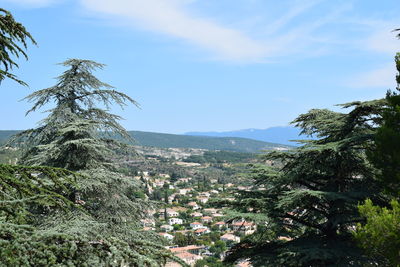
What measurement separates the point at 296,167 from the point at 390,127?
8.36 feet

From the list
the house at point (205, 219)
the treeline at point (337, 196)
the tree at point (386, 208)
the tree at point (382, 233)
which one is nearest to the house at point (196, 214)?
the house at point (205, 219)

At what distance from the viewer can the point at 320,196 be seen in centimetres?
721

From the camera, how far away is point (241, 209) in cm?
867

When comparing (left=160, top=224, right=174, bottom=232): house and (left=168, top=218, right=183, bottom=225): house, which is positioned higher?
(left=160, top=224, right=174, bottom=232): house

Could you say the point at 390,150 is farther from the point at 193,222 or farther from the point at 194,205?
the point at 194,205

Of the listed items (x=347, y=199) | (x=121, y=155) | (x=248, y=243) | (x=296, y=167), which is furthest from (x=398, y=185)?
(x=121, y=155)

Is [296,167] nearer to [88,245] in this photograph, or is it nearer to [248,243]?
[248,243]

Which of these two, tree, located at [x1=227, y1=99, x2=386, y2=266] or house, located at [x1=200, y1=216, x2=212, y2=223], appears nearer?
tree, located at [x1=227, y1=99, x2=386, y2=266]

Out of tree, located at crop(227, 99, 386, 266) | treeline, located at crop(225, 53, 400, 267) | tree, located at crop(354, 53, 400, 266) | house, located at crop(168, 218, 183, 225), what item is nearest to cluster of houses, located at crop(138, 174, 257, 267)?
house, located at crop(168, 218, 183, 225)

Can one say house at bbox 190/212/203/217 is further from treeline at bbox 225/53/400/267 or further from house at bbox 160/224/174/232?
treeline at bbox 225/53/400/267

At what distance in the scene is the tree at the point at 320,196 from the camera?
7.34 m

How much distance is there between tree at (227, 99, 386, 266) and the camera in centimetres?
734

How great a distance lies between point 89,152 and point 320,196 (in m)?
5.61

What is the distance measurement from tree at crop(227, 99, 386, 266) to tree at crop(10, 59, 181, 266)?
2.82 m
